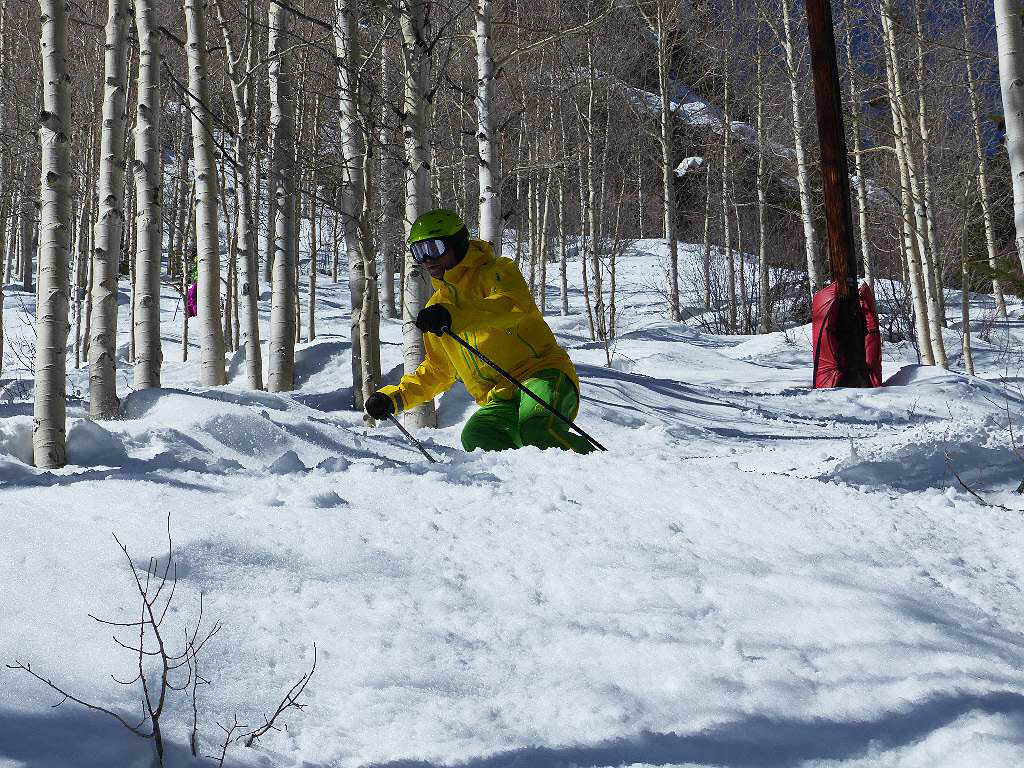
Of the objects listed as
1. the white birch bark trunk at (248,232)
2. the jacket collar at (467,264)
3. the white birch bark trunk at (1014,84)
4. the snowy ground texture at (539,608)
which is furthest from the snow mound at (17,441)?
the white birch bark trunk at (1014,84)

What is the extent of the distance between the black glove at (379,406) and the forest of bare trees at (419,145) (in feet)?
4.94

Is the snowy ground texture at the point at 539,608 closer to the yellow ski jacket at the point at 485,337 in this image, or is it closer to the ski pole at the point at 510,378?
the ski pole at the point at 510,378

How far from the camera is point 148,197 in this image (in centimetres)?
712

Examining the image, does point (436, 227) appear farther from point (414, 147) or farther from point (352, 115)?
point (352, 115)

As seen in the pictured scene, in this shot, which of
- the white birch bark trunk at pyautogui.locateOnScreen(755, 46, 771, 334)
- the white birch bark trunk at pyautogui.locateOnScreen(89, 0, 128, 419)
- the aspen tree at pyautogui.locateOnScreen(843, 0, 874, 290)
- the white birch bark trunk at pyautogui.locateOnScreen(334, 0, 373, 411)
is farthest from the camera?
the white birch bark trunk at pyautogui.locateOnScreen(755, 46, 771, 334)

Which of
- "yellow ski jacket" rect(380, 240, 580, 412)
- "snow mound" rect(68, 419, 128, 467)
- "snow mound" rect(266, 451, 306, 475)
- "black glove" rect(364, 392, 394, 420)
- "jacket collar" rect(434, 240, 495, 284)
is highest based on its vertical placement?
"jacket collar" rect(434, 240, 495, 284)

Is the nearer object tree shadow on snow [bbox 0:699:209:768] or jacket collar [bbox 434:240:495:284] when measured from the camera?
tree shadow on snow [bbox 0:699:209:768]

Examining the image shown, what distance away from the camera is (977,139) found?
16688 millimetres

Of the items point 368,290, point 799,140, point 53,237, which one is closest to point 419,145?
point 368,290

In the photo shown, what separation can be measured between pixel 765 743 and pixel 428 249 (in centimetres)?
319

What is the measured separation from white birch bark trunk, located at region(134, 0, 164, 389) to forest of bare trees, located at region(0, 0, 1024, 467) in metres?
0.02

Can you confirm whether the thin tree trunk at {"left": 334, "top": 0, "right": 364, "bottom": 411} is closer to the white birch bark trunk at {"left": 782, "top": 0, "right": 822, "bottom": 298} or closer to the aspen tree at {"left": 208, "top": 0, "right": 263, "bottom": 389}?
the aspen tree at {"left": 208, "top": 0, "right": 263, "bottom": 389}

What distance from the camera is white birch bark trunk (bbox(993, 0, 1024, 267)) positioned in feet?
17.0

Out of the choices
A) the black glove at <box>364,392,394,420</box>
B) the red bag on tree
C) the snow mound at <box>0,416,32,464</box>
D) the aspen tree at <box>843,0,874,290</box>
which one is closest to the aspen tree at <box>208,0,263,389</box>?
the snow mound at <box>0,416,32,464</box>
